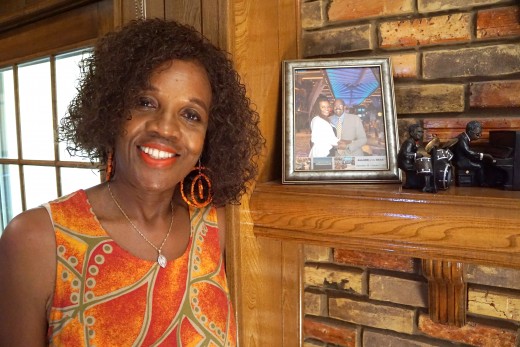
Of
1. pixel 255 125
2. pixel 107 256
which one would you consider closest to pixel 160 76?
pixel 255 125

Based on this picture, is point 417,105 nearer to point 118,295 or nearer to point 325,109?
point 325,109

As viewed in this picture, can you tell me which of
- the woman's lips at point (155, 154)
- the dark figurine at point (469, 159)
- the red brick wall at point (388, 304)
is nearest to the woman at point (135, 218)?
the woman's lips at point (155, 154)

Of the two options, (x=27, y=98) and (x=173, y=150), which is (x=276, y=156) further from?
(x=27, y=98)

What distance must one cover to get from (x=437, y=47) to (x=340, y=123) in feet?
1.12

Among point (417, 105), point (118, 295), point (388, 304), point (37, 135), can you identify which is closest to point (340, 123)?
point (417, 105)

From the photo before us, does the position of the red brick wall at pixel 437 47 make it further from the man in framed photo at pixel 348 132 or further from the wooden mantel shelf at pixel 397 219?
the wooden mantel shelf at pixel 397 219

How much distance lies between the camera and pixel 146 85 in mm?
1007

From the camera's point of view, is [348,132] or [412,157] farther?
[348,132]

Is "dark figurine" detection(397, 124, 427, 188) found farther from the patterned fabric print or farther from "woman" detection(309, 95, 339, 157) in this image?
the patterned fabric print

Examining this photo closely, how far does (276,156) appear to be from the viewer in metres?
1.34

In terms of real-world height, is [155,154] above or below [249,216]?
above

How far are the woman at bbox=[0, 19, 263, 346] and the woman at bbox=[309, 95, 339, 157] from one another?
0.61ft

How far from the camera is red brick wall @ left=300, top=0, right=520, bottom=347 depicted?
114 centimetres

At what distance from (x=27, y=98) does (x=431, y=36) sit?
5.78ft
